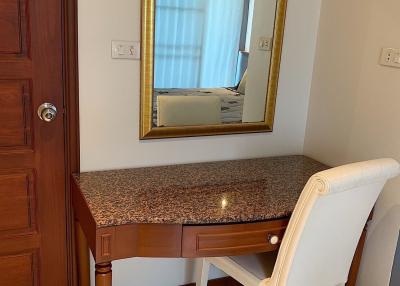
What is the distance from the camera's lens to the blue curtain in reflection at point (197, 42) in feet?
6.50

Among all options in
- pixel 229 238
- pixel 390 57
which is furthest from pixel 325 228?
pixel 390 57

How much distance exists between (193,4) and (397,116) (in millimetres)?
1022

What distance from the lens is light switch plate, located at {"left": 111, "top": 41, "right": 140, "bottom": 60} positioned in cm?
192

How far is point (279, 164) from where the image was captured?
232 cm

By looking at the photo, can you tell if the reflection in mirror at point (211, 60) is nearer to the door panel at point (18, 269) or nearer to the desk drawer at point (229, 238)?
the desk drawer at point (229, 238)

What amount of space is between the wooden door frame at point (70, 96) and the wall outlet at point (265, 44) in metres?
0.91

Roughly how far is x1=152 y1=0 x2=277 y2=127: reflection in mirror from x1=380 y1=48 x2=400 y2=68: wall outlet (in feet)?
1.78

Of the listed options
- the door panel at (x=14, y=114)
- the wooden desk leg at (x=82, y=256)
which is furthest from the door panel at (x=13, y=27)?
the wooden desk leg at (x=82, y=256)

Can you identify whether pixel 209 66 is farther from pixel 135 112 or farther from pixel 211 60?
pixel 135 112

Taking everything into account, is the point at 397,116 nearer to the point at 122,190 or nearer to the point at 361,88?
the point at 361,88

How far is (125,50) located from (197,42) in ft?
1.11

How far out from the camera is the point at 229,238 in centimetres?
169

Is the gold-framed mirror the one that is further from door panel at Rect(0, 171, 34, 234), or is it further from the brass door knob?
door panel at Rect(0, 171, 34, 234)

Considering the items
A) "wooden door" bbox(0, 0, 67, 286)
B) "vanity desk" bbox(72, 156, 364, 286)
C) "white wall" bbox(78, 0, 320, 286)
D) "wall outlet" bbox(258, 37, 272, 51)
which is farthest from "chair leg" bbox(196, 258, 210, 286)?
"wall outlet" bbox(258, 37, 272, 51)
